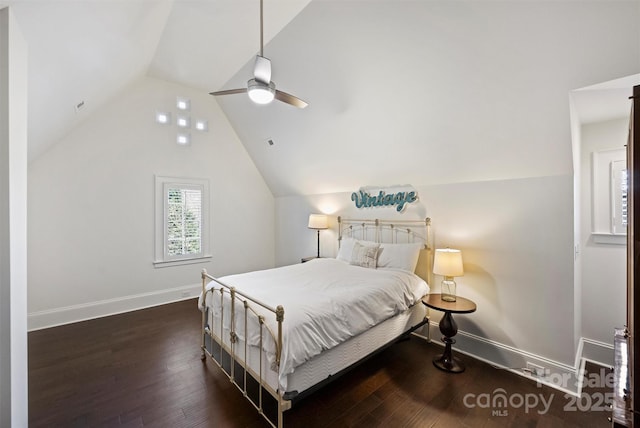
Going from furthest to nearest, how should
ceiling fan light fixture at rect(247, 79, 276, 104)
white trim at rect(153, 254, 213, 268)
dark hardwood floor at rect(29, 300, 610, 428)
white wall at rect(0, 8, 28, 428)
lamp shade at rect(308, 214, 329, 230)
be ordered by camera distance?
lamp shade at rect(308, 214, 329, 230)
white trim at rect(153, 254, 213, 268)
ceiling fan light fixture at rect(247, 79, 276, 104)
dark hardwood floor at rect(29, 300, 610, 428)
white wall at rect(0, 8, 28, 428)

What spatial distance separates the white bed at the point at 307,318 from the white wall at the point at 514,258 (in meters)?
0.48

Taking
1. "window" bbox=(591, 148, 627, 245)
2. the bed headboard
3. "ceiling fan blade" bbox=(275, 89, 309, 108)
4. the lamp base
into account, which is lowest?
the lamp base

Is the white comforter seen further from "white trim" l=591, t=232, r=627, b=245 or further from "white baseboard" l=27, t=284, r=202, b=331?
"white baseboard" l=27, t=284, r=202, b=331

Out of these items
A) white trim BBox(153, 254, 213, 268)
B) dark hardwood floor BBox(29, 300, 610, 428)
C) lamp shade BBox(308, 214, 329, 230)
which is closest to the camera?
dark hardwood floor BBox(29, 300, 610, 428)

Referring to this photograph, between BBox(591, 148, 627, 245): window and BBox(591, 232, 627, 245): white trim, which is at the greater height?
BBox(591, 148, 627, 245): window

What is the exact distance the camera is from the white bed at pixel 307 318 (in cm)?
183

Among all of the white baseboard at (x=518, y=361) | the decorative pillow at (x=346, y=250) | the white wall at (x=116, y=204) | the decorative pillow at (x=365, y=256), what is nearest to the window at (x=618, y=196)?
the white baseboard at (x=518, y=361)

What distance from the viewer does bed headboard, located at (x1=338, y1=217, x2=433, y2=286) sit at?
340cm

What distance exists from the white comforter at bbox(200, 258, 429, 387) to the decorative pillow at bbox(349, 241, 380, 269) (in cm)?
11

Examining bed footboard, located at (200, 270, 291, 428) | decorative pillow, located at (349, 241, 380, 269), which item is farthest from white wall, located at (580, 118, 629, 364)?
bed footboard, located at (200, 270, 291, 428)

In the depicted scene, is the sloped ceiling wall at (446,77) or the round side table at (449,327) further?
the round side table at (449,327)

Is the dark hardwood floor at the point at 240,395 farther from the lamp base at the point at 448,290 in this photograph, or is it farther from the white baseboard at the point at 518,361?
the lamp base at the point at 448,290

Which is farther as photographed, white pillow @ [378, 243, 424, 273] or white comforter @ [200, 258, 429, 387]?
white pillow @ [378, 243, 424, 273]

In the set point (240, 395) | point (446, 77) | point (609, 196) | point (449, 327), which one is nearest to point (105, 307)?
point (240, 395)
